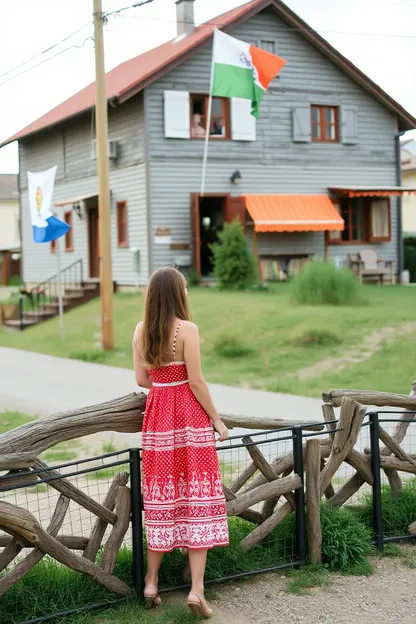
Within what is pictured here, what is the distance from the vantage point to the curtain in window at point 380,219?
30.4m

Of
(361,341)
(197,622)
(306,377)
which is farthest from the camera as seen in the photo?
(361,341)

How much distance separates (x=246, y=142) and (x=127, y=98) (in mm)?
4046

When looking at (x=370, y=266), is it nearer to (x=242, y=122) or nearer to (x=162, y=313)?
(x=242, y=122)

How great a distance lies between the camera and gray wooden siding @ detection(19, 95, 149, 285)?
27062 mm

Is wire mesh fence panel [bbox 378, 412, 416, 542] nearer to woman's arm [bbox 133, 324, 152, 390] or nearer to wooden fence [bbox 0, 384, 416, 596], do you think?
wooden fence [bbox 0, 384, 416, 596]

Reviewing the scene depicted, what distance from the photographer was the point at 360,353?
16188 millimetres

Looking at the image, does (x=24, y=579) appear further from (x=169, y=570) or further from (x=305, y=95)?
(x=305, y=95)

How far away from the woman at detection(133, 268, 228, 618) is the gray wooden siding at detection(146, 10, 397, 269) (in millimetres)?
21850

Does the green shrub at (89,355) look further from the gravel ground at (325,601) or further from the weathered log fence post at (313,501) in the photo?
the gravel ground at (325,601)

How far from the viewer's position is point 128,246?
27875 mm

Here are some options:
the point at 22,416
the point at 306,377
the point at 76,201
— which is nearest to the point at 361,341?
the point at 306,377

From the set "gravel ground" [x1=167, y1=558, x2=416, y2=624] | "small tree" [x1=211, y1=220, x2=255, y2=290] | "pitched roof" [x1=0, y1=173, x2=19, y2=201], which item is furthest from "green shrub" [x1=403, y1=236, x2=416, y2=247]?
"gravel ground" [x1=167, y1=558, x2=416, y2=624]

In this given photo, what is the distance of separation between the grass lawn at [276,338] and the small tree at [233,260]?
52 cm

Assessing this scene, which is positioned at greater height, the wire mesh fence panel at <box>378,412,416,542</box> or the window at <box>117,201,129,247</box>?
the window at <box>117,201,129,247</box>
